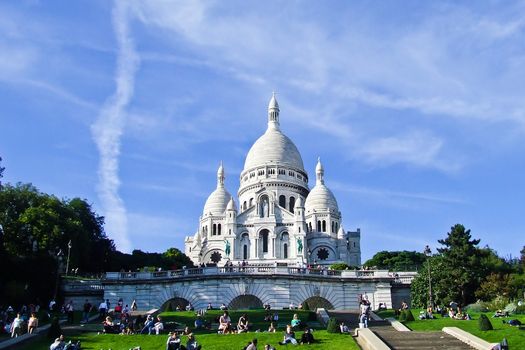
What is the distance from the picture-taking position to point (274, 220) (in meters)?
97.4

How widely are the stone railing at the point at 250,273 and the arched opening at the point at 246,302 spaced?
1.71 m

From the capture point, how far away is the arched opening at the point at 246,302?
45.8 m

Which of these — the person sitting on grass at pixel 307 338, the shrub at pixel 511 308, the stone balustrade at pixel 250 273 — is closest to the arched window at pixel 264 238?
the stone balustrade at pixel 250 273

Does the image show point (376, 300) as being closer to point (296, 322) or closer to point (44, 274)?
point (296, 322)

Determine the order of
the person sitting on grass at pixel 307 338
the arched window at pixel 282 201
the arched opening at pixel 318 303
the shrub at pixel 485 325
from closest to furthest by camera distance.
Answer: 1. the person sitting on grass at pixel 307 338
2. the shrub at pixel 485 325
3. the arched opening at pixel 318 303
4. the arched window at pixel 282 201

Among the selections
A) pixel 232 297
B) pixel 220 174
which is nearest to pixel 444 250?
pixel 232 297

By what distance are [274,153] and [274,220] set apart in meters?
16.6

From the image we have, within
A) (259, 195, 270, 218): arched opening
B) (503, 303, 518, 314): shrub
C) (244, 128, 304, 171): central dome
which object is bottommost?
(503, 303, 518, 314): shrub

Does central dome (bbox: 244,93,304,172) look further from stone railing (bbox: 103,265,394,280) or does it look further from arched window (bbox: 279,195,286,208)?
stone railing (bbox: 103,265,394,280)

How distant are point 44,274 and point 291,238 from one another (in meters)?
55.1

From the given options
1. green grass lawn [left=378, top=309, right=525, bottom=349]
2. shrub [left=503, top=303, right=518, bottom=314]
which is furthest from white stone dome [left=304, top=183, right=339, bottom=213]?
green grass lawn [left=378, top=309, right=525, bottom=349]

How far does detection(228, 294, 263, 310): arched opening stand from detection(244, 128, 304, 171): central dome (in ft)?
207

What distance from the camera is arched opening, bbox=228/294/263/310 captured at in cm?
4580

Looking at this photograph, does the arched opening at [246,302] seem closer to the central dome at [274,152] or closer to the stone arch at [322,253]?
the stone arch at [322,253]
